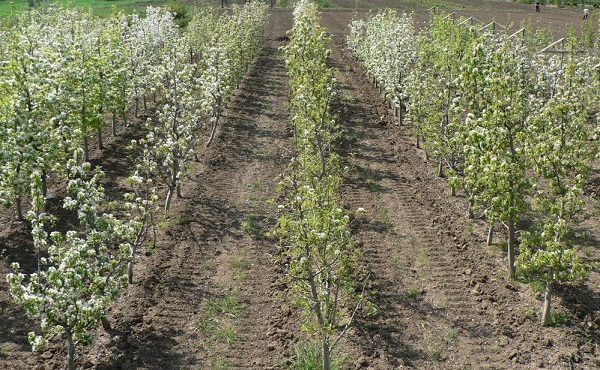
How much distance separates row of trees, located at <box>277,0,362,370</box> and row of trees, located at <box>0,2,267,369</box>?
3737 mm

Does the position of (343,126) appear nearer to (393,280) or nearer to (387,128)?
(387,128)

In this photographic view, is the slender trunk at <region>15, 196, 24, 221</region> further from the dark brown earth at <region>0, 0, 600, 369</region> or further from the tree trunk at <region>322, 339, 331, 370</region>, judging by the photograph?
the tree trunk at <region>322, 339, 331, 370</region>

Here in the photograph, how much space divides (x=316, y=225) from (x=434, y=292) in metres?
6.48

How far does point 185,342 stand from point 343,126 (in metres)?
18.7

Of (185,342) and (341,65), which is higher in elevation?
(341,65)

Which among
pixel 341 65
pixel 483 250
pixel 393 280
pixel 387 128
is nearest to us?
pixel 393 280

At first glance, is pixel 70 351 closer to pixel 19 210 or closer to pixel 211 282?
pixel 211 282

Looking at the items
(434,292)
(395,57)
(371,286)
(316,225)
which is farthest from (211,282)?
(395,57)

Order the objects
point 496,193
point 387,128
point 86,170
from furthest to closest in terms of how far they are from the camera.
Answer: point 387,128, point 496,193, point 86,170

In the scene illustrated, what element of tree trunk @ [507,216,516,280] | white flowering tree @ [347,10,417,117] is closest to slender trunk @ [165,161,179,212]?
white flowering tree @ [347,10,417,117]

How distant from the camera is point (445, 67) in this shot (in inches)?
867

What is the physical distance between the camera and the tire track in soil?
13969 mm

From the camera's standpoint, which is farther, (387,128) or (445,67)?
(387,128)

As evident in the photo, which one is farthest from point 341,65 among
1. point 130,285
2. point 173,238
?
point 130,285
